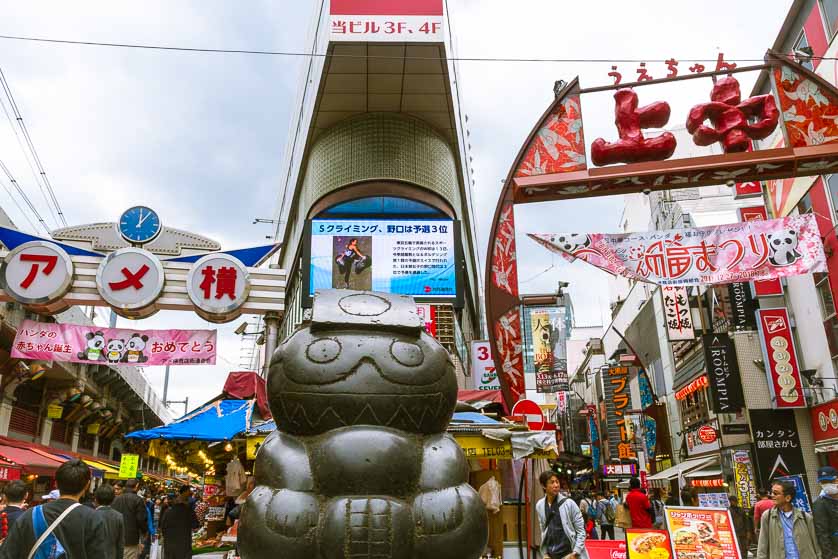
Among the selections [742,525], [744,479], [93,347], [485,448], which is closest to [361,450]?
[485,448]

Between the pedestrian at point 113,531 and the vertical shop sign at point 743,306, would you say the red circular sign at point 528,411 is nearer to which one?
the pedestrian at point 113,531

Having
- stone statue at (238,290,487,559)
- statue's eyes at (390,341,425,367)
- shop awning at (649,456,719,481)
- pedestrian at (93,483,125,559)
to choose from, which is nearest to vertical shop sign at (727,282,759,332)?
shop awning at (649,456,719,481)

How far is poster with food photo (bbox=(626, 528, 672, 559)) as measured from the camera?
6.86m

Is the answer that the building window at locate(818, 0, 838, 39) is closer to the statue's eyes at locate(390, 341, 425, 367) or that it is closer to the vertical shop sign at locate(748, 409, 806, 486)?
the vertical shop sign at locate(748, 409, 806, 486)

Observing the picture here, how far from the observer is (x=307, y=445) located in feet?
14.8

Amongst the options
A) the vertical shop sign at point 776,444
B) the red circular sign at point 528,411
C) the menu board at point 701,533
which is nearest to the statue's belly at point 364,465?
the menu board at point 701,533

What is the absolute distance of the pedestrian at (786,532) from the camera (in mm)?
6156

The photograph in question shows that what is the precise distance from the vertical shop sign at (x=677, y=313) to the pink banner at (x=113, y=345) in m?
16.4

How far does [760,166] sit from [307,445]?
376 inches

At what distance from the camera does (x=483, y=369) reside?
19094mm

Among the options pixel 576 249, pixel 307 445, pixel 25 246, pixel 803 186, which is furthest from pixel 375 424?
pixel 803 186

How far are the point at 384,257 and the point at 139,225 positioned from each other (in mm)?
8851

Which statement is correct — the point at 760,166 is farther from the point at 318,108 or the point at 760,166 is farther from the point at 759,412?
the point at 318,108

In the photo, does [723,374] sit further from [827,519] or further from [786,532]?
[827,519]
